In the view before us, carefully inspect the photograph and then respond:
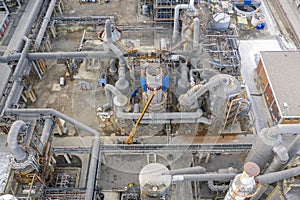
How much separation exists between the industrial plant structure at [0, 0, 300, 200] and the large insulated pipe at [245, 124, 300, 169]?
8 centimetres

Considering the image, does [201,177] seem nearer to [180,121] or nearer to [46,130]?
[180,121]

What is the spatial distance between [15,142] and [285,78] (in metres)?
27.6

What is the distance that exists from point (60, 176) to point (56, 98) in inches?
450

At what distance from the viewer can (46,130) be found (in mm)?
25344

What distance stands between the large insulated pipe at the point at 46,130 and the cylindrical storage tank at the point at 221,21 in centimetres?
2374

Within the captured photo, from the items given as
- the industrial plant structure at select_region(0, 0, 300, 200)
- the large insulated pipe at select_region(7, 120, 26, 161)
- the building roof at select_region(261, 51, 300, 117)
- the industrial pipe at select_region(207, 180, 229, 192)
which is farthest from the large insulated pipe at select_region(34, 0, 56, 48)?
A: the building roof at select_region(261, 51, 300, 117)

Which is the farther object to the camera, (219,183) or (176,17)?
(176,17)

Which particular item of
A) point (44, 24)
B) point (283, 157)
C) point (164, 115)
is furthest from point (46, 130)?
point (283, 157)

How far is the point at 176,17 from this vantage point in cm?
3538

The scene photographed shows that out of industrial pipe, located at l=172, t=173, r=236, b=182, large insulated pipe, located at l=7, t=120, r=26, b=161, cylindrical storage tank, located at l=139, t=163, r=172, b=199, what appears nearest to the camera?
cylindrical storage tank, located at l=139, t=163, r=172, b=199

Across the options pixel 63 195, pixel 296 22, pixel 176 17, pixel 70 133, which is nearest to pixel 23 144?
pixel 63 195

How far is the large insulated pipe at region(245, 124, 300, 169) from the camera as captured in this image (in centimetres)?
2027

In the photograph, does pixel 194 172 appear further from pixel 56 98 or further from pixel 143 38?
pixel 143 38

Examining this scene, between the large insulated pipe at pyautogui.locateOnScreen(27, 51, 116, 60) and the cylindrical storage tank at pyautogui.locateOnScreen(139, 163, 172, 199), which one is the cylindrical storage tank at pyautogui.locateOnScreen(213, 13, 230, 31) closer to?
the large insulated pipe at pyautogui.locateOnScreen(27, 51, 116, 60)
